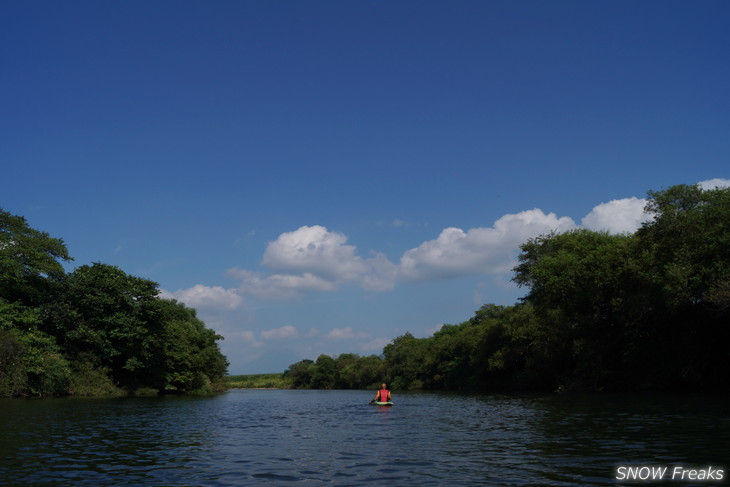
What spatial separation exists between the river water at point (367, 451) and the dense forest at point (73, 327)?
2791cm

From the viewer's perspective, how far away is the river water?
1316 centimetres

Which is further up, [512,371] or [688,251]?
[688,251]

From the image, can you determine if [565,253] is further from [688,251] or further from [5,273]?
[5,273]

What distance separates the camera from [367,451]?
1769cm

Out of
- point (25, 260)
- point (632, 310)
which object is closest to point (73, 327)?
point (25, 260)

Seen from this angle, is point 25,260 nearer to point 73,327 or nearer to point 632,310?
point 73,327

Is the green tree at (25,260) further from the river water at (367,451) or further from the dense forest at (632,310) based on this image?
the dense forest at (632,310)

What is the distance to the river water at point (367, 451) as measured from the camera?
13164 millimetres

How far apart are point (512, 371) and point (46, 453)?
2920 inches

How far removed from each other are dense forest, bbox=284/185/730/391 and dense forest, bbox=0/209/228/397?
46.7 metres

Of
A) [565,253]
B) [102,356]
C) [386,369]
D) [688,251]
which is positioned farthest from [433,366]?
[688,251]

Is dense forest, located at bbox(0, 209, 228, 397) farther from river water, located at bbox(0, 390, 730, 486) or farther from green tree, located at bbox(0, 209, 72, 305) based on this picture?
river water, located at bbox(0, 390, 730, 486)

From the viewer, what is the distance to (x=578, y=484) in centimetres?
1175

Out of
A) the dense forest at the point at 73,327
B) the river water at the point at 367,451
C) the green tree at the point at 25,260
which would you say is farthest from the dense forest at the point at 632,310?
the green tree at the point at 25,260
